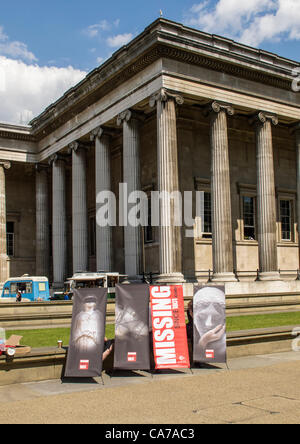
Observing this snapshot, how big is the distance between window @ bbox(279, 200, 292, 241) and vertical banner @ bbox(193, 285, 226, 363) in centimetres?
2817

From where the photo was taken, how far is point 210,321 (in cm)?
1287

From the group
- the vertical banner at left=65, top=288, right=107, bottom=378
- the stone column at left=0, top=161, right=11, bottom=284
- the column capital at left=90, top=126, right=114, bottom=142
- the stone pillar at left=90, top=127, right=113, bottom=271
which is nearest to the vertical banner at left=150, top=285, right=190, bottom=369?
the vertical banner at left=65, top=288, right=107, bottom=378

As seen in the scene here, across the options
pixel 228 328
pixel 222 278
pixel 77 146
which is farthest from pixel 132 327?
pixel 77 146

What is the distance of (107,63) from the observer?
109ft

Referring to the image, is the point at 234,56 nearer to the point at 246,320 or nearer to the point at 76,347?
the point at 246,320

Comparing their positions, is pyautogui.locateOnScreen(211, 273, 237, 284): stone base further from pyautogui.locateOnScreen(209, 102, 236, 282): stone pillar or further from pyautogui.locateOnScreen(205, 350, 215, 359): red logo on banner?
pyautogui.locateOnScreen(205, 350, 215, 359): red logo on banner

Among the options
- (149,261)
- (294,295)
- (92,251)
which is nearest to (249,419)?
(294,295)

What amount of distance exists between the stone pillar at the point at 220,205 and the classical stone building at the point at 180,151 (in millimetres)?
60

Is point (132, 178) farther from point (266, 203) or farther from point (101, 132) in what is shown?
point (266, 203)

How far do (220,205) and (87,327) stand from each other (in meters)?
20.0

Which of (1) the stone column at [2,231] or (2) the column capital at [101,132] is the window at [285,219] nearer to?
(2) the column capital at [101,132]

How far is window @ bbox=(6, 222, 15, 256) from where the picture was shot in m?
51.0

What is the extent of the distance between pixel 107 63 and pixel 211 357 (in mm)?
24708

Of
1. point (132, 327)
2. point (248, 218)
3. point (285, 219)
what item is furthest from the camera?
point (285, 219)
